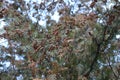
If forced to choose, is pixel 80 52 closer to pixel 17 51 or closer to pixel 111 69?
pixel 111 69

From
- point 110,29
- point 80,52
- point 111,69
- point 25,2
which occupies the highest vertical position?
point 25,2

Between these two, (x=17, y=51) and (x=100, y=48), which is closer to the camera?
(x=100, y=48)

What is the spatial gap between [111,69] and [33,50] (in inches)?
49.0

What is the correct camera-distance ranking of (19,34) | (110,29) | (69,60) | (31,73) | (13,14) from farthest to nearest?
(13,14) → (19,34) → (31,73) → (69,60) → (110,29)

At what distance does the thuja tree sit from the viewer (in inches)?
157

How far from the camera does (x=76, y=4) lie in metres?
5.37

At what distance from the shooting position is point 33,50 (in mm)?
4789

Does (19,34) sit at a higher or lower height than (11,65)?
higher

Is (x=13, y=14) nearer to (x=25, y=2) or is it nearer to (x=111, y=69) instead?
(x=25, y=2)

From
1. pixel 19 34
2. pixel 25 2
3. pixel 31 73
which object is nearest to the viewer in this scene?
pixel 31 73

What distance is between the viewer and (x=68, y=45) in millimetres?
4188

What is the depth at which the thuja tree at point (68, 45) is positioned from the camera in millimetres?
3992

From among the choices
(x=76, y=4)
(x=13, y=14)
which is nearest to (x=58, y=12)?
(x=76, y=4)

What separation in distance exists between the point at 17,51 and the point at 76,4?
1.28 m
